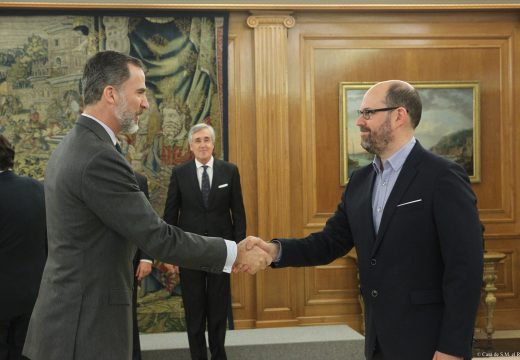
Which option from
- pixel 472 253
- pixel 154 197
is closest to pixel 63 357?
pixel 472 253

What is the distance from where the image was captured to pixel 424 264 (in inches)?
99.9

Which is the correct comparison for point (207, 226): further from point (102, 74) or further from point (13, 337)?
point (102, 74)

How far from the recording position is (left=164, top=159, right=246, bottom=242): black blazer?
5332 millimetres

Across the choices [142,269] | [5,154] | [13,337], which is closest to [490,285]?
[142,269]

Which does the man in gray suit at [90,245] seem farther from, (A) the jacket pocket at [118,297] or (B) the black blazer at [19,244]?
(B) the black blazer at [19,244]

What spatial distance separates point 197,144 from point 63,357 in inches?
126

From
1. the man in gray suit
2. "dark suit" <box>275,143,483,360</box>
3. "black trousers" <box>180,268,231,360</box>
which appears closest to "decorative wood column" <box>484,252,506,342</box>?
"black trousers" <box>180,268,231,360</box>

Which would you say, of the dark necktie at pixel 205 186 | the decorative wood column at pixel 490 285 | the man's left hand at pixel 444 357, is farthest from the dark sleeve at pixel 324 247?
the decorative wood column at pixel 490 285

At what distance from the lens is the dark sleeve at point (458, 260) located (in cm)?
242

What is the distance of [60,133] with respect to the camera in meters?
6.48

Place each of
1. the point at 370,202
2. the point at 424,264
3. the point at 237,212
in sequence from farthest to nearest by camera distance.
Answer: the point at 237,212 < the point at 370,202 < the point at 424,264

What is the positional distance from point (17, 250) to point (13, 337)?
0.52 metres

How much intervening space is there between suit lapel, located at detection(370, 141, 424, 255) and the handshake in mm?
755

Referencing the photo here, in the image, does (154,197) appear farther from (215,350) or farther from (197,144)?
(215,350)
